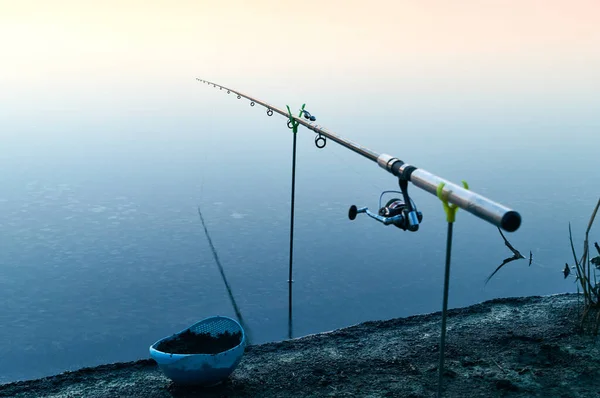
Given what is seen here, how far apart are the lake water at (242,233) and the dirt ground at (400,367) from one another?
3.78ft

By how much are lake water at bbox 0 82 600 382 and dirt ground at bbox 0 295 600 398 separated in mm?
1152

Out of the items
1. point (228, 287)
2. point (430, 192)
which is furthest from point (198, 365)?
point (228, 287)

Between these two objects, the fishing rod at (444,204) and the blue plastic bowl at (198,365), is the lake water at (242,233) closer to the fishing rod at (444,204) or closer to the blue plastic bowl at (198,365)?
the blue plastic bowl at (198,365)

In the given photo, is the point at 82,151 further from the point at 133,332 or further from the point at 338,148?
the point at 133,332

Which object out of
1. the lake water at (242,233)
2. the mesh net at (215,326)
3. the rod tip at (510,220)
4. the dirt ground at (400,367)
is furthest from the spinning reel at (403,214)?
the lake water at (242,233)

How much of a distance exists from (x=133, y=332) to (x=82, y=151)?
10992 millimetres

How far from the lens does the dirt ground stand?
551 cm

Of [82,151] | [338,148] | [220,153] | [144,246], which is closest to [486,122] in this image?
[338,148]

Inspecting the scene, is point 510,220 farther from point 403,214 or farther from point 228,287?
point 228,287

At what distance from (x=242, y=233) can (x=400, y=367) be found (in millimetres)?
5484

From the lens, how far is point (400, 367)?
5.94m

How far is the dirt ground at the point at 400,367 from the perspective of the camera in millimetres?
5512

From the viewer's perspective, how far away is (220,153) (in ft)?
57.0

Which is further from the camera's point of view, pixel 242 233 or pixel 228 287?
pixel 242 233
